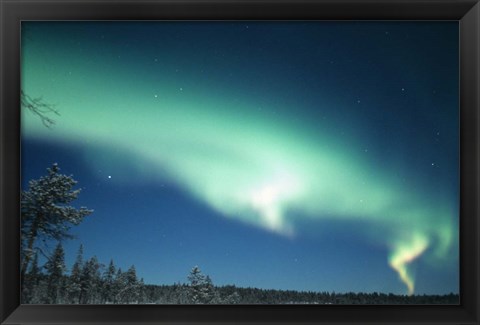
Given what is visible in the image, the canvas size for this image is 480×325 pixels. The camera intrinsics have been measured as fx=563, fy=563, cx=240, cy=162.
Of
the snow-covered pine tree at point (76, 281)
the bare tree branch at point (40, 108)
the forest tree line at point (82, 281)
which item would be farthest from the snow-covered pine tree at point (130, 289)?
the bare tree branch at point (40, 108)

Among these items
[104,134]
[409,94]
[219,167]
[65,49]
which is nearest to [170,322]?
[219,167]

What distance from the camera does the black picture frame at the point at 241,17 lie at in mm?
1995

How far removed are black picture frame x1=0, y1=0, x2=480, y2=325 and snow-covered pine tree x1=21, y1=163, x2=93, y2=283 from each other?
0.05 m

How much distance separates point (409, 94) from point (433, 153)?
9.2 inches

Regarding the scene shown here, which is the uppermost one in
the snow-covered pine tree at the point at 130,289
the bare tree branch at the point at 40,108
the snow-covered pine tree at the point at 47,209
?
the bare tree branch at the point at 40,108

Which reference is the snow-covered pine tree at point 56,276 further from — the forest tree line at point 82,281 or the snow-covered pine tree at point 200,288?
the snow-covered pine tree at point 200,288

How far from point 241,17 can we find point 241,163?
53 centimetres

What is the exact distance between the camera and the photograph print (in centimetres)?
205

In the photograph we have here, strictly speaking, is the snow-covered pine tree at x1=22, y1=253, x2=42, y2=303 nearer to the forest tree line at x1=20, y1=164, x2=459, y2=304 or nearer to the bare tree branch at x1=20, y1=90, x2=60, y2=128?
the forest tree line at x1=20, y1=164, x2=459, y2=304

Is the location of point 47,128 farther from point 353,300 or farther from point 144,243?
point 353,300

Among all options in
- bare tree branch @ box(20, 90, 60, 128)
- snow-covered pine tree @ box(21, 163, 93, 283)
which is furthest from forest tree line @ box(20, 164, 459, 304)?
bare tree branch @ box(20, 90, 60, 128)

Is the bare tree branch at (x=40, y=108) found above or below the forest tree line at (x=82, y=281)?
above

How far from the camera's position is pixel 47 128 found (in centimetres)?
205

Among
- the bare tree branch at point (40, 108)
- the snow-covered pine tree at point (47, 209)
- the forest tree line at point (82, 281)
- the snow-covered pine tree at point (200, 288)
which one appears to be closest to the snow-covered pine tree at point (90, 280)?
the forest tree line at point (82, 281)
